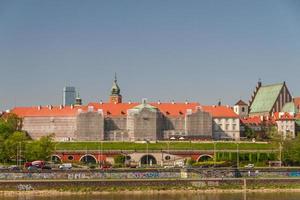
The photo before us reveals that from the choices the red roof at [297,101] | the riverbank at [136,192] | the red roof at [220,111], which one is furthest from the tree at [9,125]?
the red roof at [297,101]

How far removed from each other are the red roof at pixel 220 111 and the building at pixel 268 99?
12.9 meters

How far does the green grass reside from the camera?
10850cm

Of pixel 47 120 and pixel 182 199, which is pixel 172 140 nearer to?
pixel 47 120

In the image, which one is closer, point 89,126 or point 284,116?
point 89,126

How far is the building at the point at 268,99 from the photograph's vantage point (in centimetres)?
14688

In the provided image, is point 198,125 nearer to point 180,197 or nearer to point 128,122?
point 128,122

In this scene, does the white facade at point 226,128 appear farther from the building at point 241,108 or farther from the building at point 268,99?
the building at point 241,108

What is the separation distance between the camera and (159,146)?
11131 centimetres

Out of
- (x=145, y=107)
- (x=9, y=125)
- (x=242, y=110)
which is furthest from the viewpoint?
(x=242, y=110)

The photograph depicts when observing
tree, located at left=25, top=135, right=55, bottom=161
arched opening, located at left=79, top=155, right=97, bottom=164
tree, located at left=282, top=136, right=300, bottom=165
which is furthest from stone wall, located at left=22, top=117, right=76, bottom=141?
tree, located at left=282, top=136, right=300, bottom=165

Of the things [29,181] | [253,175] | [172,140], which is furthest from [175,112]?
[29,181]

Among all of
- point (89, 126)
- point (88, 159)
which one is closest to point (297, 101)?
point (89, 126)

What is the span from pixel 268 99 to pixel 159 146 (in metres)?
45.5

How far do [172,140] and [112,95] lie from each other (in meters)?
30.3
